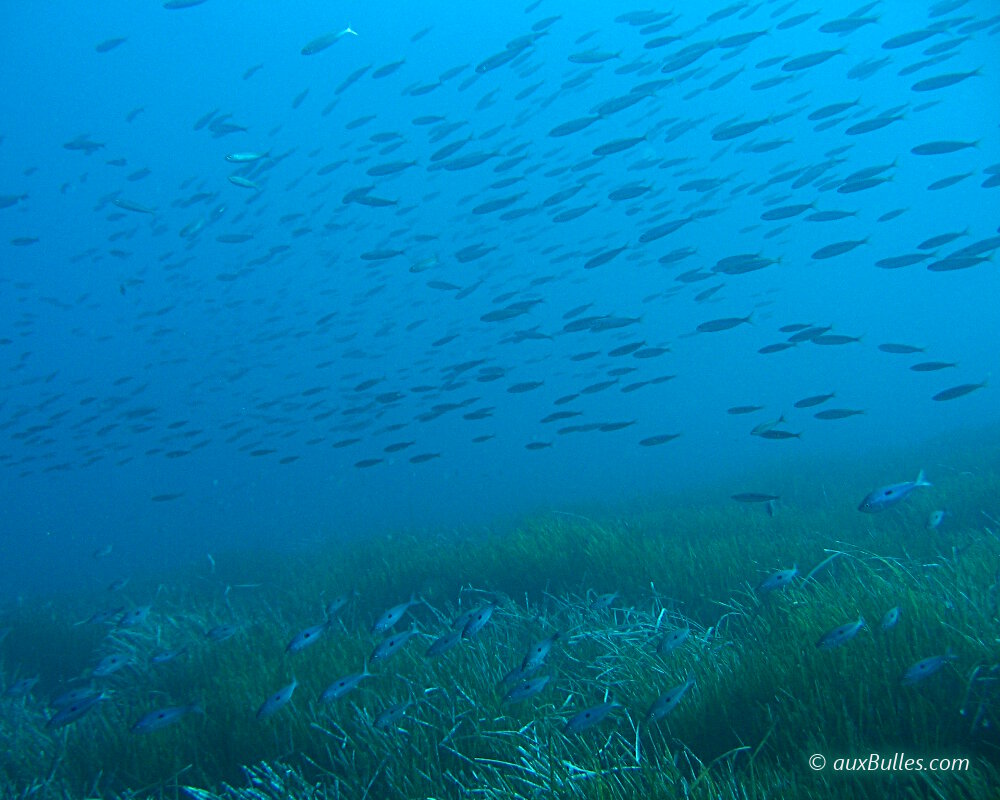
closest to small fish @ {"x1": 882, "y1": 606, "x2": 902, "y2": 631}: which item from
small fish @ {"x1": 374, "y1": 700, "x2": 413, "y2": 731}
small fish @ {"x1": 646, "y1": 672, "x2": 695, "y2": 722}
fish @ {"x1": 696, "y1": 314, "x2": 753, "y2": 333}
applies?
small fish @ {"x1": 646, "y1": 672, "x2": 695, "y2": 722}

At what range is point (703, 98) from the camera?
8556 cm

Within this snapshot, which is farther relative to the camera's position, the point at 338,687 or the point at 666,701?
the point at 338,687

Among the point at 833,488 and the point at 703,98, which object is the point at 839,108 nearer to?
the point at 833,488

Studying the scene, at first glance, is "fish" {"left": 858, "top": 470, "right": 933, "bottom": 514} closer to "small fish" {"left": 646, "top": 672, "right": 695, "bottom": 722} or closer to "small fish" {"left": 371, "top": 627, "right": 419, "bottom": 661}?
"small fish" {"left": 646, "top": 672, "right": 695, "bottom": 722}

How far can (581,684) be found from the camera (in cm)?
424

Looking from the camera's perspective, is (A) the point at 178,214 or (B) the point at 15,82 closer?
(B) the point at 15,82

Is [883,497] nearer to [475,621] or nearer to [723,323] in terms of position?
[475,621]

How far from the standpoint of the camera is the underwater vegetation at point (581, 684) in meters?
2.58

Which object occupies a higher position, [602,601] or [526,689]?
[526,689]

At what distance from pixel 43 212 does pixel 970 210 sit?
237400 mm

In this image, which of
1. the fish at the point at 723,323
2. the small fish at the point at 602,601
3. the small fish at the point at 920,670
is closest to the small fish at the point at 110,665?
the small fish at the point at 602,601

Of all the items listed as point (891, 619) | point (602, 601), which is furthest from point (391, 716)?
point (891, 619)

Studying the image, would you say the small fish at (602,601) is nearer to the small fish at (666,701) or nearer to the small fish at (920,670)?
the small fish at (666,701)

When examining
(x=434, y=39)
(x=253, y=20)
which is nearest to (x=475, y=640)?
(x=253, y=20)
